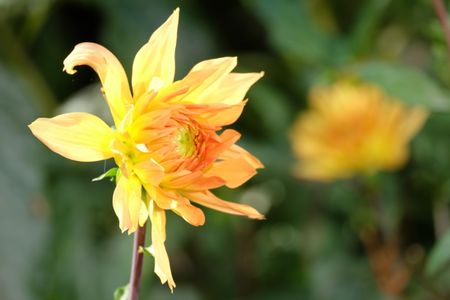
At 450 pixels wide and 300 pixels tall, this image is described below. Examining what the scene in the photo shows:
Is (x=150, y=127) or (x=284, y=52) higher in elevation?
(x=150, y=127)

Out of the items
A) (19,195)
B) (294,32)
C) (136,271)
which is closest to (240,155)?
(136,271)

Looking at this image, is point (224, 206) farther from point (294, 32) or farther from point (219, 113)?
Result: point (294, 32)

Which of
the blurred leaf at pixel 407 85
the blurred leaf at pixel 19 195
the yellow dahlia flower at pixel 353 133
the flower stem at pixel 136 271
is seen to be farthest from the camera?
the yellow dahlia flower at pixel 353 133

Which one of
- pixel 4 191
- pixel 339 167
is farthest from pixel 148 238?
pixel 339 167

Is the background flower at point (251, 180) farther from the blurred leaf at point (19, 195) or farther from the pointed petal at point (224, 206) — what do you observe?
the pointed petal at point (224, 206)

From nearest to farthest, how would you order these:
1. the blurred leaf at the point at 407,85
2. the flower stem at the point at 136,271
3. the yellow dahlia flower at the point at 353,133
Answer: the flower stem at the point at 136,271, the blurred leaf at the point at 407,85, the yellow dahlia flower at the point at 353,133

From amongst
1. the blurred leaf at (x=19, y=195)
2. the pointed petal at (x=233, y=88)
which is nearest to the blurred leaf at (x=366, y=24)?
the blurred leaf at (x=19, y=195)

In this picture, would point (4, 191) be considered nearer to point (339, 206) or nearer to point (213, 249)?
point (213, 249)

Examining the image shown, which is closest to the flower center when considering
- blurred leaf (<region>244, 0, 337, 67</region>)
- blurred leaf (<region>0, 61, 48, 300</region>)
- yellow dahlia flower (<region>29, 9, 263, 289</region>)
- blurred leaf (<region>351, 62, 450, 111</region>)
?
yellow dahlia flower (<region>29, 9, 263, 289</region>)
